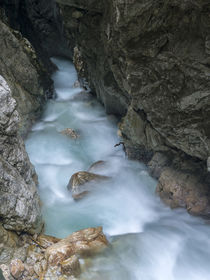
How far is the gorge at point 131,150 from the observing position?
187 inches

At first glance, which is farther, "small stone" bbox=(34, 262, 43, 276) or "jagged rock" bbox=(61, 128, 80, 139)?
"jagged rock" bbox=(61, 128, 80, 139)

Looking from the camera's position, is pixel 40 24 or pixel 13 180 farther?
pixel 40 24

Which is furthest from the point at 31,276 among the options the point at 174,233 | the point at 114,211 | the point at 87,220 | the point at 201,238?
the point at 201,238

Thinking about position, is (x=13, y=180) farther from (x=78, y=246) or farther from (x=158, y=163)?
(x=158, y=163)

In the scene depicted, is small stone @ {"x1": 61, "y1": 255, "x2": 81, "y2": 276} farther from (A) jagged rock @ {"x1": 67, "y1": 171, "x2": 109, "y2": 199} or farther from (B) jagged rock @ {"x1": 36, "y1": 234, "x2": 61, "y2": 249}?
(A) jagged rock @ {"x1": 67, "y1": 171, "x2": 109, "y2": 199}

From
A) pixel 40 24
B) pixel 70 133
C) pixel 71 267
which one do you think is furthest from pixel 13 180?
pixel 40 24

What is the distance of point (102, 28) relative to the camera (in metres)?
6.96

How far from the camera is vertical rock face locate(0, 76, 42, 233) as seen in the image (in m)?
4.62

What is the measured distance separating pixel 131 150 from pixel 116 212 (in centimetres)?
234

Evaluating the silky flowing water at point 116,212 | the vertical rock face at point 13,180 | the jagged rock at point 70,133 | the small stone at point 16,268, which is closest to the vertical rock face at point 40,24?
the silky flowing water at point 116,212

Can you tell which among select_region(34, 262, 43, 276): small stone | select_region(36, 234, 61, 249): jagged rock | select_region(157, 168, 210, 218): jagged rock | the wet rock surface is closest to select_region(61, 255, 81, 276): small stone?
the wet rock surface

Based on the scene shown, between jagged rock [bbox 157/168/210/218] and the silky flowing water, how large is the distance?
8.1 inches

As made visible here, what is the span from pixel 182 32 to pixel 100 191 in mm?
4390

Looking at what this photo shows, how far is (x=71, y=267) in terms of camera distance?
14.9 feet
